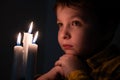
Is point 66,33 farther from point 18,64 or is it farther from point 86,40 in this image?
point 18,64

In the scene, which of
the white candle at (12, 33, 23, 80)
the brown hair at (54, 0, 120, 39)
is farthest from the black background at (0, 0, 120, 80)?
the white candle at (12, 33, 23, 80)

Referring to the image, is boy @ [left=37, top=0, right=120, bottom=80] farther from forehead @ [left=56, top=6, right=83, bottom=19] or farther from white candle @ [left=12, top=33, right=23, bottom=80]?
white candle @ [left=12, top=33, right=23, bottom=80]

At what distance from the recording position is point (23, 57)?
64cm

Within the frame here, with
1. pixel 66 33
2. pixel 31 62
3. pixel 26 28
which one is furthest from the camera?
pixel 26 28

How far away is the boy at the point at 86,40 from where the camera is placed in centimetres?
92

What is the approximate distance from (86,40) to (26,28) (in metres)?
0.60

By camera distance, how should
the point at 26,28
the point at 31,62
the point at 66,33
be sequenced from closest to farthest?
the point at 31,62 → the point at 66,33 → the point at 26,28

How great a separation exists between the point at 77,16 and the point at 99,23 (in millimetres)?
90

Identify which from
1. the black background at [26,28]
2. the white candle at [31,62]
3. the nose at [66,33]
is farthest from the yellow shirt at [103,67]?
the black background at [26,28]

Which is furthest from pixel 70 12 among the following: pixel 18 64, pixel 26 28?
pixel 26 28

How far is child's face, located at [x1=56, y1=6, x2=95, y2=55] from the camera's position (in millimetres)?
927

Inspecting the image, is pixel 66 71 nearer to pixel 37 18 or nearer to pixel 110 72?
pixel 110 72

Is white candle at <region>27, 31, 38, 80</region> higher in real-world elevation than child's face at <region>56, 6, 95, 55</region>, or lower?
lower

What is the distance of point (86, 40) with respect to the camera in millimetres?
950
